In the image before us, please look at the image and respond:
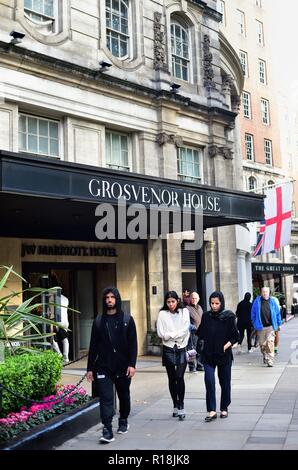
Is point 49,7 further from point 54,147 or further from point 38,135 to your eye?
point 54,147

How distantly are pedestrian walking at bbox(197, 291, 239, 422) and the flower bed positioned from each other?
5.81 ft

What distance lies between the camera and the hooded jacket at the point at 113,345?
696 centimetres

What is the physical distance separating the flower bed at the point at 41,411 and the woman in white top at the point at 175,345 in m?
1.28

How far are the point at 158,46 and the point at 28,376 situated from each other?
43.6ft

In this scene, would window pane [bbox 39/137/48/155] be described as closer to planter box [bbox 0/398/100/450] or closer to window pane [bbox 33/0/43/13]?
window pane [bbox 33/0/43/13]

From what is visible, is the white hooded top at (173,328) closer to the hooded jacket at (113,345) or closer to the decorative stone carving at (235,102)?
the hooded jacket at (113,345)

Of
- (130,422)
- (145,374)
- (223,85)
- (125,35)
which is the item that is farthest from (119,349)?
(223,85)

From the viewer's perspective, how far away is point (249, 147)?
4169 centimetres

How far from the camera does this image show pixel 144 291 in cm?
1700

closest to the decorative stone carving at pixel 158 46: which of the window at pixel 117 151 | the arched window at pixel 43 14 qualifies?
the window at pixel 117 151

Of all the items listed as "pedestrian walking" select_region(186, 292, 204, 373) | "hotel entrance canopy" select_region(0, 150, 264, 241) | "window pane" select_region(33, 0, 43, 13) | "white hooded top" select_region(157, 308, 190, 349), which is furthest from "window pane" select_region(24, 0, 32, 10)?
"white hooded top" select_region(157, 308, 190, 349)

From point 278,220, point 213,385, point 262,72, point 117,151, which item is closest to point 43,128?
point 117,151

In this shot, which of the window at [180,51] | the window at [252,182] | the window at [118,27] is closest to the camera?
the window at [118,27]

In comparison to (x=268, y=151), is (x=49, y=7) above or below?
below
